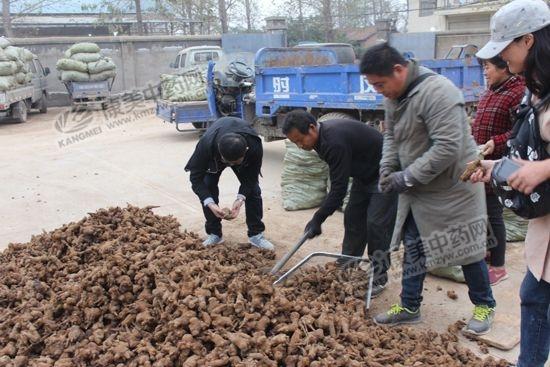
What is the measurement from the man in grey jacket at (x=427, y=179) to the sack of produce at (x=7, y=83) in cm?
1381

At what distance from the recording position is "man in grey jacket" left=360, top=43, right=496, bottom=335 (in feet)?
9.96

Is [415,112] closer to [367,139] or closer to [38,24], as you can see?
[367,139]

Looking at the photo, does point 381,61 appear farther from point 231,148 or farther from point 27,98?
point 27,98

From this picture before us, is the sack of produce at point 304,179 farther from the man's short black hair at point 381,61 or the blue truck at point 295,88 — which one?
the man's short black hair at point 381,61

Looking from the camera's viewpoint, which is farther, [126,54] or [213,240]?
[126,54]

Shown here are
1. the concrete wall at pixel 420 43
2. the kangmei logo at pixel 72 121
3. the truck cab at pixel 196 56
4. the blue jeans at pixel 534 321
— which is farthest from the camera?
the concrete wall at pixel 420 43

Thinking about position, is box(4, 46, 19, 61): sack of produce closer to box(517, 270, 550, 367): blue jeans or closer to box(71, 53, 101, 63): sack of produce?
box(71, 53, 101, 63): sack of produce

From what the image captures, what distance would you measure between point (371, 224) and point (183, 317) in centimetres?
158

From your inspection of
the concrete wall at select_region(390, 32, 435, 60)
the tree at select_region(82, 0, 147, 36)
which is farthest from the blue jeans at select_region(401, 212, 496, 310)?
the tree at select_region(82, 0, 147, 36)

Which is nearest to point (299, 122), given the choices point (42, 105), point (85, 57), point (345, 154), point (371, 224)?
point (345, 154)

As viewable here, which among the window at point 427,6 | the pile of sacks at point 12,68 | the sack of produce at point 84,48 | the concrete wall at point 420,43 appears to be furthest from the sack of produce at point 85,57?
the window at point 427,6

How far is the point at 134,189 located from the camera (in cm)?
798

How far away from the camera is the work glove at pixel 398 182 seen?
3154 millimetres

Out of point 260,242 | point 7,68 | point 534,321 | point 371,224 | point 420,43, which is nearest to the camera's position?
point 534,321
